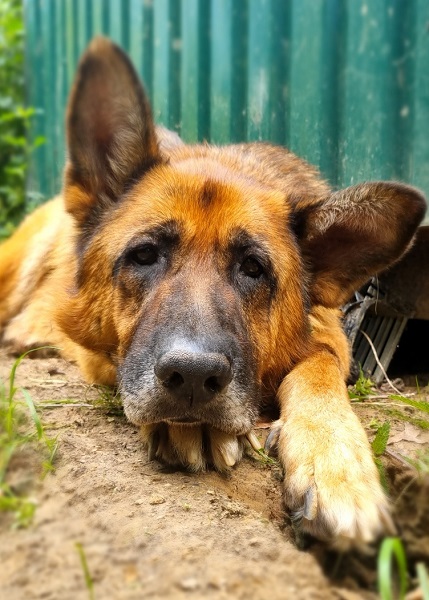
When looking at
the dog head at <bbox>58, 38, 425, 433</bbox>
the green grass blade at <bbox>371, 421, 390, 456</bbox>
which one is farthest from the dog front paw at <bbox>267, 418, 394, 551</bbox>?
the dog head at <bbox>58, 38, 425, 433</bbox>

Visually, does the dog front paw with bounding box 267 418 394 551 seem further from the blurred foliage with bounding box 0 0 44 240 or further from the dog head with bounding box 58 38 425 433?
the blurred foliage with bounding box 0 0 44 240

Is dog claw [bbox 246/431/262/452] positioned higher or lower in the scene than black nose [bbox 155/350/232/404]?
lower

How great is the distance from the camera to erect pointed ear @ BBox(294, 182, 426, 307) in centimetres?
280

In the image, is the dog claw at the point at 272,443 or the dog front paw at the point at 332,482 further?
the dog claw at the point at 272,443

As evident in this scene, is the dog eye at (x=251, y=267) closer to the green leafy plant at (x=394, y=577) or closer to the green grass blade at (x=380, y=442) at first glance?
the green grass blade at (x=380, y=442)

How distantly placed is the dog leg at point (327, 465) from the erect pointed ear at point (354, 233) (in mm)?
593

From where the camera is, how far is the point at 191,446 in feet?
7.34

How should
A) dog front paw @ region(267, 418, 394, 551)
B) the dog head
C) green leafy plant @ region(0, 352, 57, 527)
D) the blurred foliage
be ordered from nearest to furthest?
green leafy plant @ region(0, 352, 57, 527) → dog front paw @ region(267, 418, 394, 551) → the dog head → the blurred foliage

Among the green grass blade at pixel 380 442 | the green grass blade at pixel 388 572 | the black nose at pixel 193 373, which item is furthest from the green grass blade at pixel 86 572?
the green grass blade at pixel 380 442

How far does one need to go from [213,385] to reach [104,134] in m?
1.58

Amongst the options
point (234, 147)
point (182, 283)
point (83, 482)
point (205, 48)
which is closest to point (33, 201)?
point (205, 48)

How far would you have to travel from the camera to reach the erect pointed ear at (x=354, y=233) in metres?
2.80

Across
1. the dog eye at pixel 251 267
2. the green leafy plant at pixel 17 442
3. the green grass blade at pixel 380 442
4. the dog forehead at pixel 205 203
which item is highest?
the dog forehead at pixel 205 203

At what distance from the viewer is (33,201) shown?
794 cm
